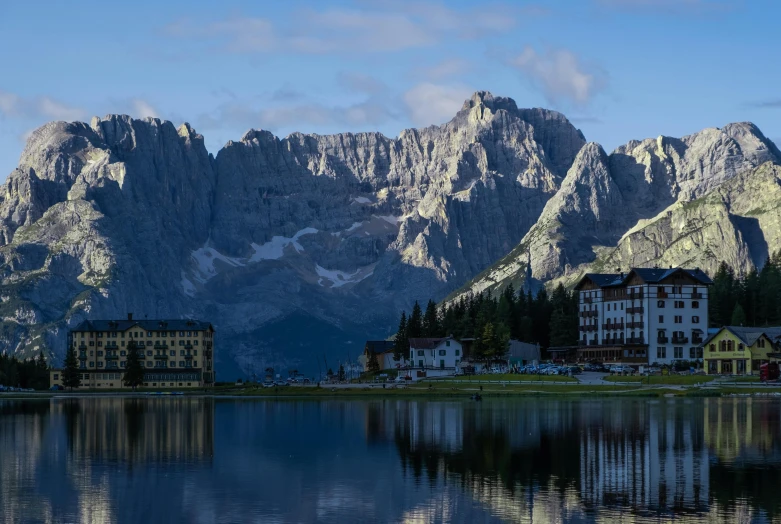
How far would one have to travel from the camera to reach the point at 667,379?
152 m

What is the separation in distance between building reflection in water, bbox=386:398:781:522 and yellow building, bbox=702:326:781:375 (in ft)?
162

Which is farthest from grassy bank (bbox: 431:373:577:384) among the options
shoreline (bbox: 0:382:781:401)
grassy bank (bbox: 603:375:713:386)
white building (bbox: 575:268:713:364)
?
white building (bbox: 575:268:713:364)

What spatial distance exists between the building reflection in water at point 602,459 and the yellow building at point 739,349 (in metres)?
49.3

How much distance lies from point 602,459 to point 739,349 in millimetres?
100450

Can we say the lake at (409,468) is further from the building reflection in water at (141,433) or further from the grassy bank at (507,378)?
the grassy bank at (507,378)

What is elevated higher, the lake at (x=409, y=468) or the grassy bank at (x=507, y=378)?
the lake at (x=409, y=468)

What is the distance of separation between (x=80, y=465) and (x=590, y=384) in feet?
298

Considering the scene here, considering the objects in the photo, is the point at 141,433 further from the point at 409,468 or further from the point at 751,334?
the point at 751,334

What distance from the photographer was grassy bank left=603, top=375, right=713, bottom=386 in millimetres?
148375

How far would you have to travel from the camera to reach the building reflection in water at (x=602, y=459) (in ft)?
174

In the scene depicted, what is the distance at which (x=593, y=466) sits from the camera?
66625 millimetres

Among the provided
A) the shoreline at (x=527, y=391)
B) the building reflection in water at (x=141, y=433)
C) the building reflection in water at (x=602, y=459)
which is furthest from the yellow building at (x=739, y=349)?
the building reflection in water at (x=141, y=433)

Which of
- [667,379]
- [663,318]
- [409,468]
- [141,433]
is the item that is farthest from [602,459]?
[663,318]

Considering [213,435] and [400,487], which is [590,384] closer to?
[213,435]
